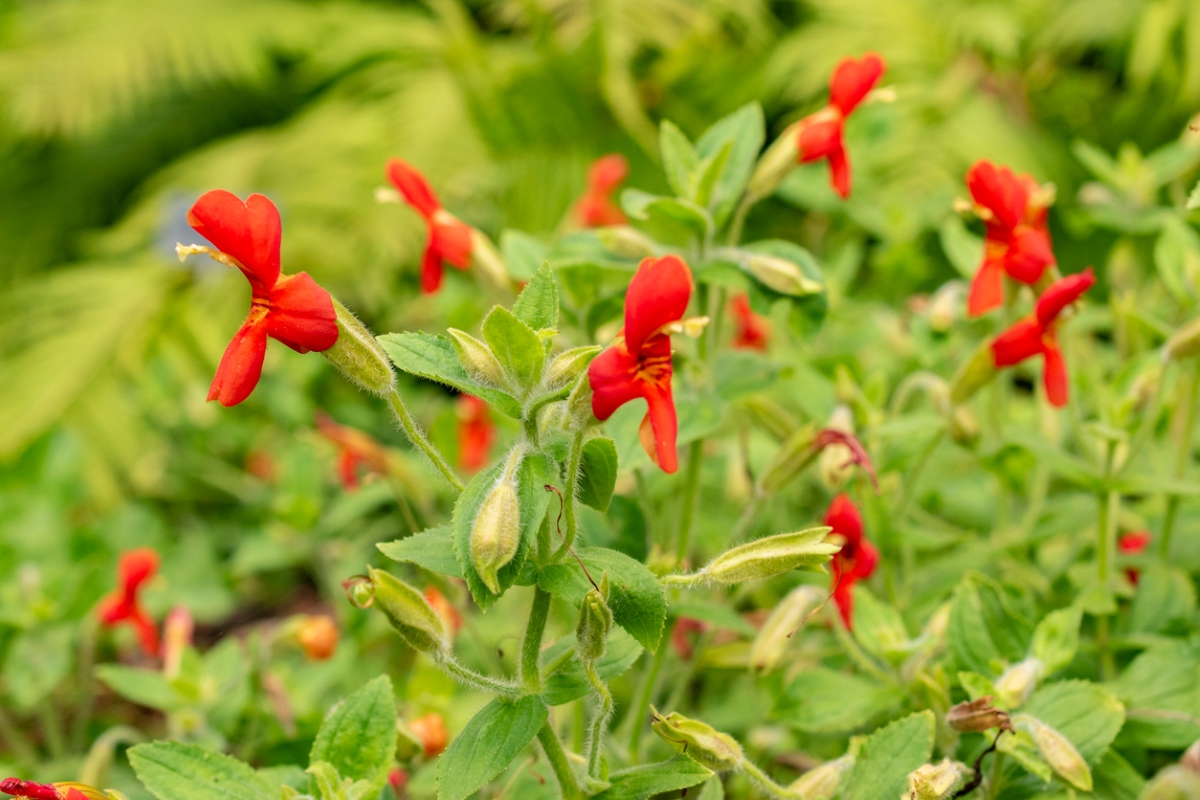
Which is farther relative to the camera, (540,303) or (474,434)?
(474,434)

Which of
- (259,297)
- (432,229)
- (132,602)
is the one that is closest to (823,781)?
(259,297)

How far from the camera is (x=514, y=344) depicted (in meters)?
0.59

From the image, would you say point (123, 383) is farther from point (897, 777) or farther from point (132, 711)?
point (897, 777)

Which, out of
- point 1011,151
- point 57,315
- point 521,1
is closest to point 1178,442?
point 1011,151

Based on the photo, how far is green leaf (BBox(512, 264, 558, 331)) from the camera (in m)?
0.64

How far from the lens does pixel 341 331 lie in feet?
2.05

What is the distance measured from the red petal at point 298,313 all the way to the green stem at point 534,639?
0.70ft

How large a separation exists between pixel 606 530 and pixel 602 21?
2.25 metres

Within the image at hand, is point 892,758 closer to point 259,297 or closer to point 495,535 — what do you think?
point 495,535

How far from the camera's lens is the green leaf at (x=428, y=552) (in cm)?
61

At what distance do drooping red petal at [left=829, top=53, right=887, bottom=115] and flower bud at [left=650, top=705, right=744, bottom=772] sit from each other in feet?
1.84

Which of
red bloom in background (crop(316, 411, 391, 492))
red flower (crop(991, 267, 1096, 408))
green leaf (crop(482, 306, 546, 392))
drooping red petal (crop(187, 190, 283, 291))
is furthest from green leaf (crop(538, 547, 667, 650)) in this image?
red bloom in background (crop(316, 411, 391, 492))

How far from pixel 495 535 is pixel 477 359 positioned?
0.38 feet

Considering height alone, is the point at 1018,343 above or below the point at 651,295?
below
